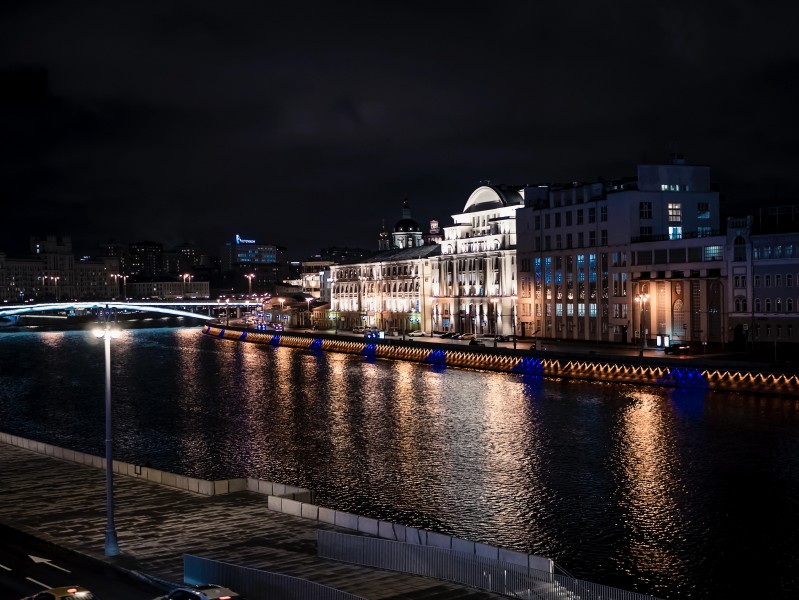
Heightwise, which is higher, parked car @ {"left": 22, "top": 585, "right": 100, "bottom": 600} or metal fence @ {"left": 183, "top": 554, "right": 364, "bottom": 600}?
parked car @ {"left": 22, "top": 585, "right": 100, "bottom": 600}

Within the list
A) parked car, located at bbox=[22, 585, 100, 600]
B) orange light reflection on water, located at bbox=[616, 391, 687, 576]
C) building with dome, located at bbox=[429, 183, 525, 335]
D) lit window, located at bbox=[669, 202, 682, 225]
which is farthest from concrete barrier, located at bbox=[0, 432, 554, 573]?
building with dome, located at bbox=[429, 183, 525, 335]

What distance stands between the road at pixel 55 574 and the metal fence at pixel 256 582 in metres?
1.02

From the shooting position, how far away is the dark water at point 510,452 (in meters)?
27.1

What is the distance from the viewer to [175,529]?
25.2 m

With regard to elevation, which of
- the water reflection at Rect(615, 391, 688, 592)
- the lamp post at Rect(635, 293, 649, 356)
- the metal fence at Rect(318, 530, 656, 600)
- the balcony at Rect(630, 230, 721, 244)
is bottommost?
the water reflection at Rect(615, 391, 688, 592)

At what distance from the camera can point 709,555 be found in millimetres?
26094

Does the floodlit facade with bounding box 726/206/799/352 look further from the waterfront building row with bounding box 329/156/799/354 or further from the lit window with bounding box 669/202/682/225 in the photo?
the lit window with bounding box 669/202/682/225

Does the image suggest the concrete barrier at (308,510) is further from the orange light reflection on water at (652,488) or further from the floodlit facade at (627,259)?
the floodlit facade at (627,259)

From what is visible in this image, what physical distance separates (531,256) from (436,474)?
200ft

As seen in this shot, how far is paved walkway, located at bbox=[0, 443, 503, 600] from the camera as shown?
67.9ft

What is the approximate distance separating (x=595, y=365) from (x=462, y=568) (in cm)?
5013

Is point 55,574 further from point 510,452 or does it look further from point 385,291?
point 385,291

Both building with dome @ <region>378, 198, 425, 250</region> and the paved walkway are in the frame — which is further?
building with dome @ <region>378, 198, 425, 250</region>

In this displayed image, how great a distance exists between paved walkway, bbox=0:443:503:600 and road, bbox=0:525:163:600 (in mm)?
514
